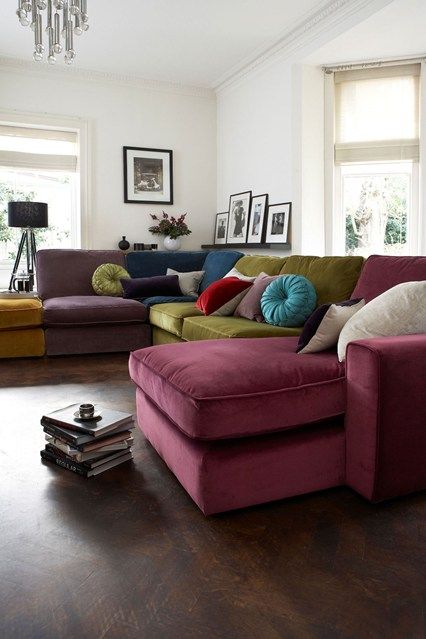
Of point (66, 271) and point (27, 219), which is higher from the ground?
point (27, 219)

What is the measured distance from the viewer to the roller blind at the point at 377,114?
4824mm

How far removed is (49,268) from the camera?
5.41 meters

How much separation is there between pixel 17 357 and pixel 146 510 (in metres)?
3.09

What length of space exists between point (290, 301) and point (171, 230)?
3272 mm

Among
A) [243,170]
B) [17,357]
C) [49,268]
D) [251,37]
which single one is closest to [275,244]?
[243,170]

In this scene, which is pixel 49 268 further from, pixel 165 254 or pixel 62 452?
pixel 62 452

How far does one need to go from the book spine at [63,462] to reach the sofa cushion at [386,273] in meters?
1.61

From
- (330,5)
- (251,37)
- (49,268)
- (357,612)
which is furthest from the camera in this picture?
(49,268)

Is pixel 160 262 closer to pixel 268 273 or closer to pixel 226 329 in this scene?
pixel 268 273

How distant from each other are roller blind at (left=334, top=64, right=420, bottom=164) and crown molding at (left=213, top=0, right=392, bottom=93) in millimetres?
529

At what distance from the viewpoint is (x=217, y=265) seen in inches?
209

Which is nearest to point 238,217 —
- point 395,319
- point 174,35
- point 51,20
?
point 174,35

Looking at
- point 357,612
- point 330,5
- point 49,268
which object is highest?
point 330,5

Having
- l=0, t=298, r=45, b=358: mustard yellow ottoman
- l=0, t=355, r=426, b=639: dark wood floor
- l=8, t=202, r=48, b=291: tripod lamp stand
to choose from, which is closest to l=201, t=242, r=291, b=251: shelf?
l=8, t=202, r=48, b=291: tripod lamp stand
